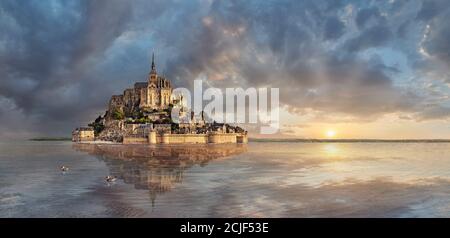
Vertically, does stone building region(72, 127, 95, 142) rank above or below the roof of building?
below

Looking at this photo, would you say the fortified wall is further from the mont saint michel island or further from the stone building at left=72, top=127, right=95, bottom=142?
the stone building at left=72, top=127, right=95, bottom=142

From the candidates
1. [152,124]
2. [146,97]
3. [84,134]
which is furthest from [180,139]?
[84,134]

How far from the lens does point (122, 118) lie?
2534 inches

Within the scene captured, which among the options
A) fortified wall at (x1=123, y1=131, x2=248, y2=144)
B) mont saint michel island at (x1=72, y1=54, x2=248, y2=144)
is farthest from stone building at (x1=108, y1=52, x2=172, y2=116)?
fortified wall at (x1=123, y1=131, x2=248, y2=144)

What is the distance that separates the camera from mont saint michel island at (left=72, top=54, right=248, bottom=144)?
58938 mm

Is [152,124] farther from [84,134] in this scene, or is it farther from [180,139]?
[84,134]

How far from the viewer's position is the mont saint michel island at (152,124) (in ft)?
193

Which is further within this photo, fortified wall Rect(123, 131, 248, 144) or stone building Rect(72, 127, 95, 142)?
stone building Rect(72, 127, 95, 142)

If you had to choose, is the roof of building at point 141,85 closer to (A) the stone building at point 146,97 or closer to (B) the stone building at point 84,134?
(A) the stone building at point 146,97

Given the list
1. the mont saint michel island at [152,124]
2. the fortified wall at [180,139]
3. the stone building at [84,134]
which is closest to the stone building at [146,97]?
the mont saint michel island at [152,124]

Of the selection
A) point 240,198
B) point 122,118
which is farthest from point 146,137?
point 240,198

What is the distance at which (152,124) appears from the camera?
196 feet
